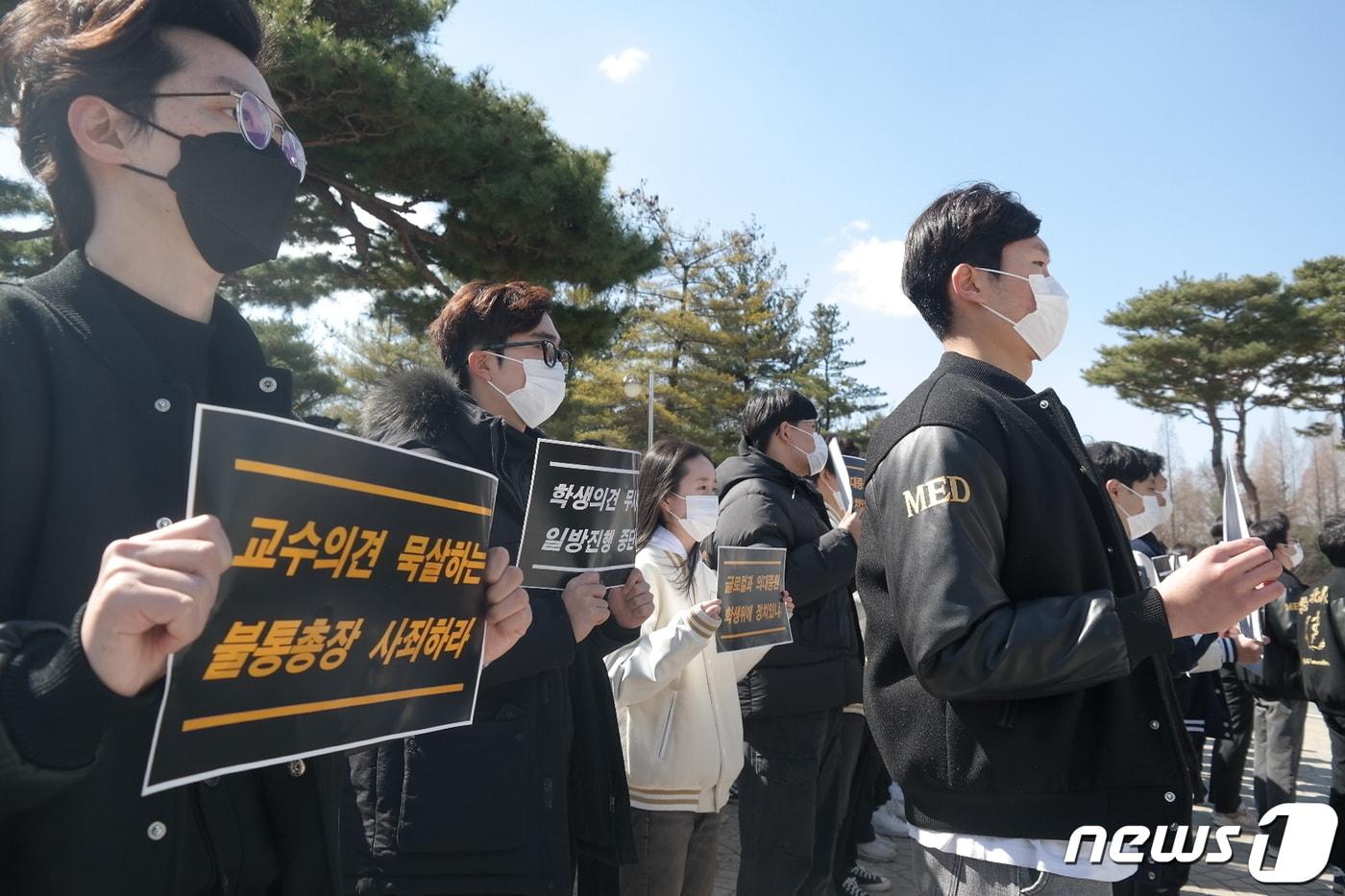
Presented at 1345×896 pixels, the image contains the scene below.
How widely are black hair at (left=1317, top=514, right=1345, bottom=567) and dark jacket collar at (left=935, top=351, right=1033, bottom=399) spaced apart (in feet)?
16.9

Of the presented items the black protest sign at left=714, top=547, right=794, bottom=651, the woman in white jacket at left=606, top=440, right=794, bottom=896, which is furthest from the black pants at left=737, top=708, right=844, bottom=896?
the black protest sign at left=714, top=547, right=794, bottom=651

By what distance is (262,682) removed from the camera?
116cm

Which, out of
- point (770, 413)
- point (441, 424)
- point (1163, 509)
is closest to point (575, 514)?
point (441, 424)

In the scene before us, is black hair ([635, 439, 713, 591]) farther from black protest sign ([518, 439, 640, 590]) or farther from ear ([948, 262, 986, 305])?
ear ([948, 262, 986, 305])

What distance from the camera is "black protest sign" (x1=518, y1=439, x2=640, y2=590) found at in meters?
2.35

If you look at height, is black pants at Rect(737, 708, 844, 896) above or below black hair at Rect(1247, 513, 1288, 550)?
below

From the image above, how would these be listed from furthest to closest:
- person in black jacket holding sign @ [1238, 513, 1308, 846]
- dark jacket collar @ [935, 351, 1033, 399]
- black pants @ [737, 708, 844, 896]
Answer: person in black jacket holding sign @ [1238, 513, 1308, 846] < black pants @ [737, 708, 844, 896] < dark jacket collar @ [935, 351, 1033, 399]

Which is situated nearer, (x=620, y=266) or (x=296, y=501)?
(x=296, y=501)

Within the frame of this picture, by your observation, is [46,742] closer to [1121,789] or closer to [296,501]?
[296,501]

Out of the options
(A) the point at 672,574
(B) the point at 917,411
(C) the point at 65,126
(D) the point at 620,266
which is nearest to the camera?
(C) the point at 65,126

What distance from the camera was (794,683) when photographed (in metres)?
4.09

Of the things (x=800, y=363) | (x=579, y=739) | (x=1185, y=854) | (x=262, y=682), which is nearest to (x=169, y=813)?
(x=262, y=682)

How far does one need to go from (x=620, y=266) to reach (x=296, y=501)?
8.70m

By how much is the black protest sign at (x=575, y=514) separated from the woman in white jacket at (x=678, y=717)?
28.4 inches
